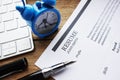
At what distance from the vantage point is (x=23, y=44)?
2.00 ft

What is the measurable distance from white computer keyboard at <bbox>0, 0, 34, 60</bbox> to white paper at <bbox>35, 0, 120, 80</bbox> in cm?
7

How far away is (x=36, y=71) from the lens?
0.55 meters

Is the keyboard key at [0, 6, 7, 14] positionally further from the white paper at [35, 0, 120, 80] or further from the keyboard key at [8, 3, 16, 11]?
the white paper at [35, 0, 120, 80]

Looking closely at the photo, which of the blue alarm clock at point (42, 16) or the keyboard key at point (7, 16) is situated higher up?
the blue alarm clock at point (42, 16)

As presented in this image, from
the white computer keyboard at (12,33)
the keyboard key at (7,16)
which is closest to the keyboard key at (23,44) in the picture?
the white computer keyboard at (12,33)

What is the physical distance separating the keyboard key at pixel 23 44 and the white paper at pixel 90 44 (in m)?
0.06

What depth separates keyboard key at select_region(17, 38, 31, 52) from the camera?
0.60 metres

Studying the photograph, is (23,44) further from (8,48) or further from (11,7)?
(11,7)

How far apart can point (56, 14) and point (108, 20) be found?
172 mm

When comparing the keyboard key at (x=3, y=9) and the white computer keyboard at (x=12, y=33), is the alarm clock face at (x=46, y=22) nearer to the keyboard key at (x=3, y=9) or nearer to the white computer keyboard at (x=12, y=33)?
the white computer keyboard at (x=12, y=33)

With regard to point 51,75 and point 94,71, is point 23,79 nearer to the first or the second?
point 51,75

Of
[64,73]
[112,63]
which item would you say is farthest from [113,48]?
[64,73]

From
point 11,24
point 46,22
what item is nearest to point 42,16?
point 46,22

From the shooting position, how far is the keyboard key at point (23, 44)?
1.98ft
